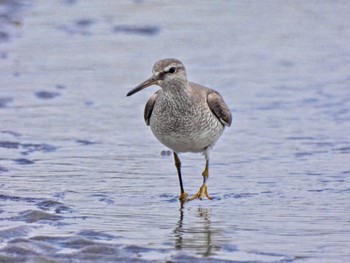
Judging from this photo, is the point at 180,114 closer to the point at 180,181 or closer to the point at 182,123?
the point at 182,123

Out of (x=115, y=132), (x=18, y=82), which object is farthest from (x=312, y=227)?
(x=18, y=82)

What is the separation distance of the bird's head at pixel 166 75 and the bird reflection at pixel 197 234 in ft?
3.85

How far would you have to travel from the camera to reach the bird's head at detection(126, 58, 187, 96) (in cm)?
911

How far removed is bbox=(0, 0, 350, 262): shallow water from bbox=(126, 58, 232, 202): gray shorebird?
42cm

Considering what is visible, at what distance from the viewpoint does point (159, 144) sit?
1104 centimetres

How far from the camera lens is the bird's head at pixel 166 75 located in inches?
359

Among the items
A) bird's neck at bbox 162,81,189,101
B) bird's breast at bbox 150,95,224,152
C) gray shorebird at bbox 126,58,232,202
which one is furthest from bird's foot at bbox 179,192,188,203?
bird's neck at bbox 162,81,189,101

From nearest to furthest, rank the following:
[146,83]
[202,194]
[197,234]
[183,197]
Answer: [197,234] → [146,83] → [183,197] → [202,194]

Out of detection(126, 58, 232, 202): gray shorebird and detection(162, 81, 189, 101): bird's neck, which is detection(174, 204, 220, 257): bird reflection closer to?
detection(126, 58, 232, 202): gray shorebird

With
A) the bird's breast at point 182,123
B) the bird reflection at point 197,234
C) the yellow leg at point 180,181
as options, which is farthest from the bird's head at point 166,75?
the bird reflection at point 197,234

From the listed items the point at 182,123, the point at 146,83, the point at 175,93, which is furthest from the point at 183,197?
the point at 146,83

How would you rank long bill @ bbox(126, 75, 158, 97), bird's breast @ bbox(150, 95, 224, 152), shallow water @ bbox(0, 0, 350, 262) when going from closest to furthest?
shallow water @ bbox(0, 0, 350, 262) → long bill @ bbox(126, 75, 158, 97) → bird's breast @ bbox(150, 95, 224, 152)

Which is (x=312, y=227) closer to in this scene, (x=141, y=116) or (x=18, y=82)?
(x=141, y=116)

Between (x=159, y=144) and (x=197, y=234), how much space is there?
3.13 meters
